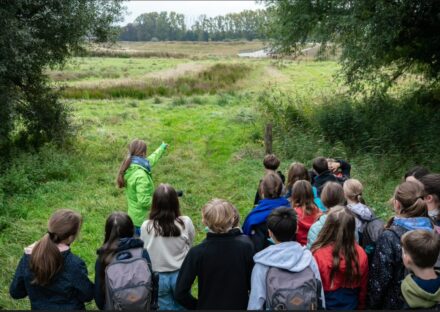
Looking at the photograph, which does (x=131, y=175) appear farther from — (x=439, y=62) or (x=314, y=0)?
(x=439, y=62)

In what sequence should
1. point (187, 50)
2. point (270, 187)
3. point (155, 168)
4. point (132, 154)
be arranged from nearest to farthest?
point (270, 187), point (132, 154), point (155, 168), point (187, 50)

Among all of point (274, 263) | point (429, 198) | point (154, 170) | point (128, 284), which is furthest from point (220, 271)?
point (154, 170)

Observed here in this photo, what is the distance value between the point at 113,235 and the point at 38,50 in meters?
10.1

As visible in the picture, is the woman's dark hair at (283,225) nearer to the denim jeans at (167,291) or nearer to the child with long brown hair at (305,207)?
the child with long brown hair at (305,207)

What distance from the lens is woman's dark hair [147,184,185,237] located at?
A: 4723 millimetres

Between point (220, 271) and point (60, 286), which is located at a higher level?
point (220, 271)

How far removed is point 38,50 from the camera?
12.8m

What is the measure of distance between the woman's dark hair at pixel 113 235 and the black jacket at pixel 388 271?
85.9 inches

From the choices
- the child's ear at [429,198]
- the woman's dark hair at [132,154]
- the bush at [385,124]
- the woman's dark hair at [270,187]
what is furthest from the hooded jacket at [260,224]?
the bush at [385,124]

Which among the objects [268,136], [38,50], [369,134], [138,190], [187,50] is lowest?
[187,50]

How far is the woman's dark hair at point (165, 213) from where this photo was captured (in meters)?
4.72

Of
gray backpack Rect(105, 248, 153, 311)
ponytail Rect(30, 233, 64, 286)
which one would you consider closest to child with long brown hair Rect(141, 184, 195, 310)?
gray backpack Rect(105, 248, 153, 311)

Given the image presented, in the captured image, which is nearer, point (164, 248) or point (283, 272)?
point (283, 272)

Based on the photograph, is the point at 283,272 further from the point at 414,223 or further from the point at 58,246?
the point at 58,246
